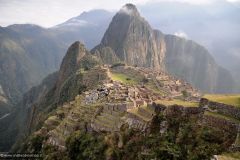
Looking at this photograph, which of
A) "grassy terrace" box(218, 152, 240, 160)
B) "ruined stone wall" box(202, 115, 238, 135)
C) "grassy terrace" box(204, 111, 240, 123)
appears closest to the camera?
"grassy terrace" box(218, 152, 240, 160)

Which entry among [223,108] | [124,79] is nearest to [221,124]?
[223,108]

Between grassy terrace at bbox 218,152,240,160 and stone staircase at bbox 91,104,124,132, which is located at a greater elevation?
grassy terrace at bbox 218,152,240,160

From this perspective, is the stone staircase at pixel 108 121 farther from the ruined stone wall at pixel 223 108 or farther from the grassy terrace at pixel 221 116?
the grassy terrace at pixel 221 116

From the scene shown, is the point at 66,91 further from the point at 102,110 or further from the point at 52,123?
the point at 102,110

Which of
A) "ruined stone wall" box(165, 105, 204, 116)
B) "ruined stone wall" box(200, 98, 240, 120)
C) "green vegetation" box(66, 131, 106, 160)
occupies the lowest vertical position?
"green vegetation" box(66, 131, 106, 160)

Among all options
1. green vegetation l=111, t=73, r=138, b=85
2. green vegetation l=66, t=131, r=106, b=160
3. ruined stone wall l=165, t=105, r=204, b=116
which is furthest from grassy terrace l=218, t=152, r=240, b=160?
green vegetation l=111, t=73, r=138, b=85

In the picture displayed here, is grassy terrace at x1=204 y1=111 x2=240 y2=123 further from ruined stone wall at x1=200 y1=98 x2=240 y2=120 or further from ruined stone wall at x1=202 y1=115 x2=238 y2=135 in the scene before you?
ruined stone wall at x1=200 y1=98 x2=240 y2=120

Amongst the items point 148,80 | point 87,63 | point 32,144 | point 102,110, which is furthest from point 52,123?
point 87,63

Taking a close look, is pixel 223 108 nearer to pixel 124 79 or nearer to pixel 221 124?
pixel 221 124
